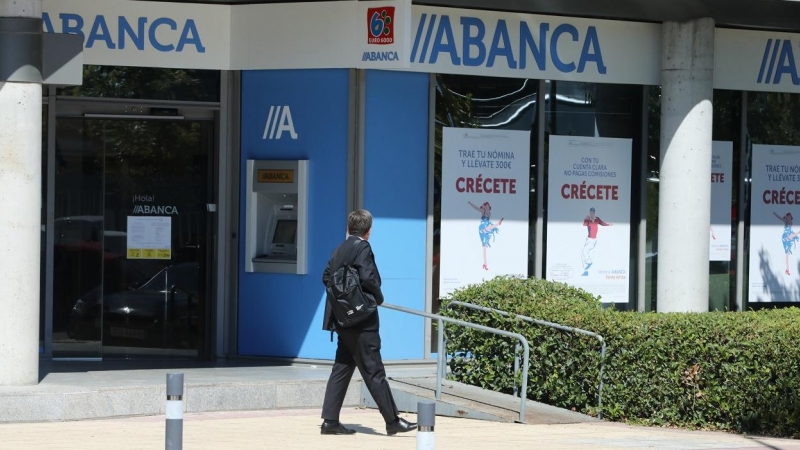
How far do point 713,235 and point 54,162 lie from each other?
7.28 m

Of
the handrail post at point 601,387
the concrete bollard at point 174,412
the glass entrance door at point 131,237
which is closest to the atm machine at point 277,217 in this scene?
the glass entrance door at point 131,237

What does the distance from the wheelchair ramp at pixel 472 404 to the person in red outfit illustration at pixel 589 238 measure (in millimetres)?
2987

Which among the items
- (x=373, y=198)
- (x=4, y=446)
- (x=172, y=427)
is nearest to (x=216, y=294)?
(x=373, y=198)

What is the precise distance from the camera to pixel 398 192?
41.4 ft

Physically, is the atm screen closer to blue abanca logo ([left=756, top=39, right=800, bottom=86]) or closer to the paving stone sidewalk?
the paving stone sidewalk

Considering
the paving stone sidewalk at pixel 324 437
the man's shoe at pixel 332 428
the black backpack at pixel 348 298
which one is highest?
the black backpack at pixel 348 298

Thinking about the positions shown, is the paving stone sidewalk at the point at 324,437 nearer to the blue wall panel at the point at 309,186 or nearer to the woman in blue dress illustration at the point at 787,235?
the blue wall panel at the point at 309,186

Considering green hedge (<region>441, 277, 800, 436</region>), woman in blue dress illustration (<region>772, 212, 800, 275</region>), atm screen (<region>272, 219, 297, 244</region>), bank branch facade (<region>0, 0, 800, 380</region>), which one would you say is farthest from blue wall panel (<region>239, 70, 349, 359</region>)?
woman in blue dress illustration (<region>772, 212, 800, 275</region>)

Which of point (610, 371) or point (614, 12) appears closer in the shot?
point (610, 371)

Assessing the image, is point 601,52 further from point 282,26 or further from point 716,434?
point 716,434

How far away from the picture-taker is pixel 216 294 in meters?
13.1

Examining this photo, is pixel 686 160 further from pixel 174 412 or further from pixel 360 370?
pixel 174 412

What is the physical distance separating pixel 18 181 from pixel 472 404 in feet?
13.4

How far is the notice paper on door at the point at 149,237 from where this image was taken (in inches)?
516
